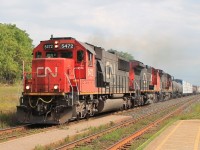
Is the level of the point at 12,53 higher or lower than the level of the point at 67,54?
higher

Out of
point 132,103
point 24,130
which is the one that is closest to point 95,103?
point 24,130

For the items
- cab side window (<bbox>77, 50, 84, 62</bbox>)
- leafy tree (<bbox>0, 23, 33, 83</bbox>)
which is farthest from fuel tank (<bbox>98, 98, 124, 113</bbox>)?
leafy tree (<bbox>0, 23, 33, 83</bbox>)

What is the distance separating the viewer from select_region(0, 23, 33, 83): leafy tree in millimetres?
69062

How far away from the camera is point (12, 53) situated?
239ft

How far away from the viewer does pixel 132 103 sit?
29234mm

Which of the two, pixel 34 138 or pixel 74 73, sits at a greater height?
pixel 74 73

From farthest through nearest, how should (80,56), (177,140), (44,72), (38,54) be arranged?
(38,54) → (80,56) → (44,72) → (177,140)

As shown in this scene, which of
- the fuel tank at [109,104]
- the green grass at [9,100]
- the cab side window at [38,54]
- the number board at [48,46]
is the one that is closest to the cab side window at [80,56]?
the number board at [48,46]

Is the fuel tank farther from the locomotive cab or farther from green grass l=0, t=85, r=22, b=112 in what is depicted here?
green grass l=0, t=85, r=22, b=112

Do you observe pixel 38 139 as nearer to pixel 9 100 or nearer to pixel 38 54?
pixel 38 54

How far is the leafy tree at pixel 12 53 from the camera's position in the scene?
69.1 metres

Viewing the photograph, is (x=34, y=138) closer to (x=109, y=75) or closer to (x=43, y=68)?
(x=43, y=68)

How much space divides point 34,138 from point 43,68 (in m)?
5.08

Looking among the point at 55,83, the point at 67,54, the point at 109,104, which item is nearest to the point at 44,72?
the point at 55,83
